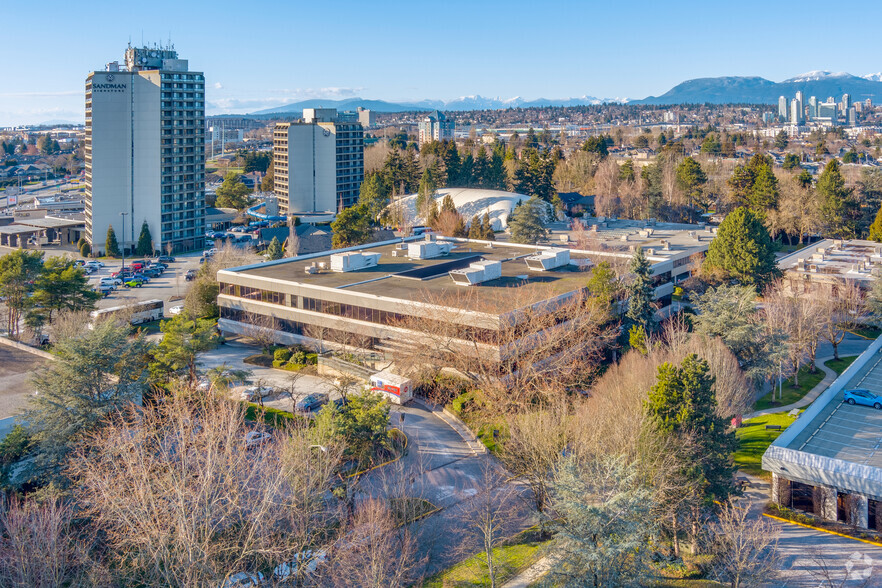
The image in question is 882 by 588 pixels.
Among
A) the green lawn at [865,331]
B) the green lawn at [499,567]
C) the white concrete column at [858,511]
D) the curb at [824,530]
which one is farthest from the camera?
the green lawn at [865,331]

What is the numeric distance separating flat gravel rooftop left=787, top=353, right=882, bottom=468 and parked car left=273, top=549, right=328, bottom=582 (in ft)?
52.7

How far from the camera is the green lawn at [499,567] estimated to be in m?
19.3

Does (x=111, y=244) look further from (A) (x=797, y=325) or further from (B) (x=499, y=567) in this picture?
(B) (x=499, y=567)

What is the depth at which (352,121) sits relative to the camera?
89500 mm

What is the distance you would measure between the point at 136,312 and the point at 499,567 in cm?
3220

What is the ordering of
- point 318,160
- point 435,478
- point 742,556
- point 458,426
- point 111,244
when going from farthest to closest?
point 318,160 → point 111,244 → point 458,426 → point 435,478 → point 742,556

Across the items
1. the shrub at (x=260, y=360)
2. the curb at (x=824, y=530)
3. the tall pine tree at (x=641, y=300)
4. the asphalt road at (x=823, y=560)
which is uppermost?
the tall pine tree at (x=641, y=300)

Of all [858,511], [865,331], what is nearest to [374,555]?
[858,511]

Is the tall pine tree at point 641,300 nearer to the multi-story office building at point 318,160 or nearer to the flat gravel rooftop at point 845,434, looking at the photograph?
the flat gravel rooftop at point 845,434

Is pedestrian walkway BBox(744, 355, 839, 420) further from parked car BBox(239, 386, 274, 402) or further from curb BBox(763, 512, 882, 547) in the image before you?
parked car BBox(239, 386, 274, 402)

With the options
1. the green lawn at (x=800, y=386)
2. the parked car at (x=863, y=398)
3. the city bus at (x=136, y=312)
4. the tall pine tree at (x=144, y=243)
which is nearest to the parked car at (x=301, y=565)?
the parked car at (x=863, y=398)

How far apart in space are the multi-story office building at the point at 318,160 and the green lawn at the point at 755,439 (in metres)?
64.3

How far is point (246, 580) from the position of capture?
17.4 meters

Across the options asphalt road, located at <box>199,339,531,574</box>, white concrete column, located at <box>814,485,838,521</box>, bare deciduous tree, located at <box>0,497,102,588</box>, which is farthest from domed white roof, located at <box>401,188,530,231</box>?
bare deciduous tree, located at <box>0,497,102,588</box>
